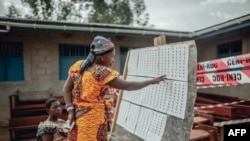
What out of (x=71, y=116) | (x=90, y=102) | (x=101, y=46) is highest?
(x=101, y=46)

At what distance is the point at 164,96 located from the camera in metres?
2.09

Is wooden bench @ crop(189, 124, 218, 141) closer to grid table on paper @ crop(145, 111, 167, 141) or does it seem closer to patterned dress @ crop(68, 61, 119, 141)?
grid table on paper @ crop(145, 111, 167, 141)

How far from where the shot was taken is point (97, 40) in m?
2.07

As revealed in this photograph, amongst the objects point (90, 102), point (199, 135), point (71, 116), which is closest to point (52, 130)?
point (71, 116)

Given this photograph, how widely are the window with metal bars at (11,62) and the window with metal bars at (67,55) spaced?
140cm

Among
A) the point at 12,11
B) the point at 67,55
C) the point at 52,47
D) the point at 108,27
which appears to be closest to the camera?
the point at 52,47

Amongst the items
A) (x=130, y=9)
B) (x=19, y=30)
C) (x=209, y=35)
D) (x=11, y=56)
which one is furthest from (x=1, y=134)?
(x=130, y=9)

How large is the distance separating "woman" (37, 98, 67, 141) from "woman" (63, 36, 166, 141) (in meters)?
0.48

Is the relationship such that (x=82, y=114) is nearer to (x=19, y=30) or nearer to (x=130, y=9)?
(x=19, y=30)

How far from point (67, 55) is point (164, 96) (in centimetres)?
715

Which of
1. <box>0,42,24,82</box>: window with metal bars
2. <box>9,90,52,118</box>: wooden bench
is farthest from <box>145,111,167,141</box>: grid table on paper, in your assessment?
<box>0,42,24,82</box>: window with metal bars

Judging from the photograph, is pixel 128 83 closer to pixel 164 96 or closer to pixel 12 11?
pixel 164 96

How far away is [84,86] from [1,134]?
249 inches

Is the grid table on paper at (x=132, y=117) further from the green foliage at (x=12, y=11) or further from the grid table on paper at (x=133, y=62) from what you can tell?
the green foliage at (x=12, y=11)
